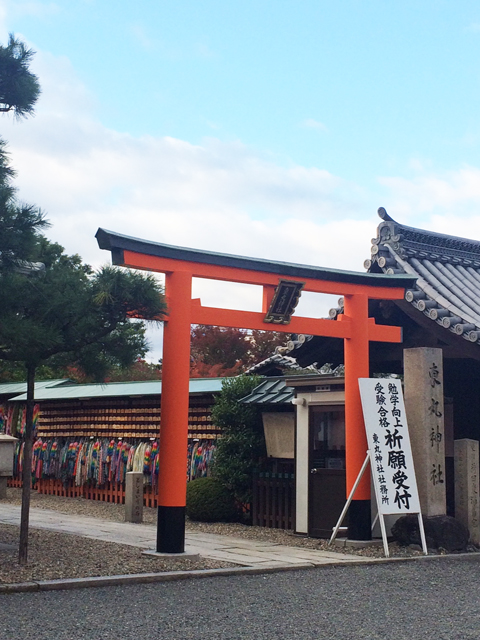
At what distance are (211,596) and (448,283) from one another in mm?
7541

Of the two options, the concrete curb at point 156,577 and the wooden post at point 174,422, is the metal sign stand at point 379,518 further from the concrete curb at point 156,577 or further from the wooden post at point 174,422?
the wooden post at point 174,422

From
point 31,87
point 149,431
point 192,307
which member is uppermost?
point 31,87

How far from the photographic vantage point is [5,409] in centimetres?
1977

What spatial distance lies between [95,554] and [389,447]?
396cm

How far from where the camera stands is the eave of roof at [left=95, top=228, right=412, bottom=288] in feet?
29.1

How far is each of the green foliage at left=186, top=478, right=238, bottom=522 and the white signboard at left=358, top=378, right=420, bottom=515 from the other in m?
3.78

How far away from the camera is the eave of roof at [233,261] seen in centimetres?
888

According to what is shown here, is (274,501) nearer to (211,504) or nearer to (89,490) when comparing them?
(211,504)

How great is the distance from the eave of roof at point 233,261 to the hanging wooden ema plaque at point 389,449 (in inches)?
58.0

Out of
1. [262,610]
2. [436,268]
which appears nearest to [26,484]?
[262,610]

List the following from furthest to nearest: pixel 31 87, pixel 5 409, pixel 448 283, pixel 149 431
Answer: pixel 5 409, pixel 149 431, pixel 448 283, pixel 31 87

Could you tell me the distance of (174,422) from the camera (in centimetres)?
907

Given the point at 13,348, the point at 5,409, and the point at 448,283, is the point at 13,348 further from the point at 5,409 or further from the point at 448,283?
the point at 5,409

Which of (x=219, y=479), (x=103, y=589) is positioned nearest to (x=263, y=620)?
(x=103, y=589)
